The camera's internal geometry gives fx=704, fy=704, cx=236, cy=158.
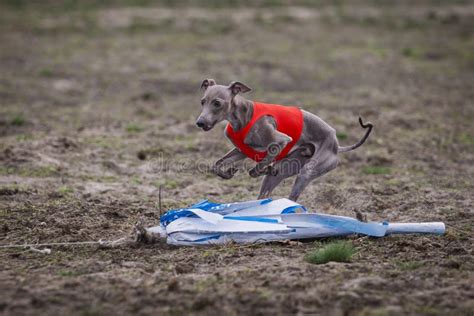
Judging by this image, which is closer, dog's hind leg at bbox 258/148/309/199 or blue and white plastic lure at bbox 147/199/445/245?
blue and white plastic lure at bbox 147/199/445/245

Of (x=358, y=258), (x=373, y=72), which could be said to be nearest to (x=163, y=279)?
(x=358, y=258)

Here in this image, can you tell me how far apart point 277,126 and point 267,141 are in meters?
0.21

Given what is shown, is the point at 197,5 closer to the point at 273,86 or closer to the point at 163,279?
the point at 273,86

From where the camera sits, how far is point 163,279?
5.79 metres

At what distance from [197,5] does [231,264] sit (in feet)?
71.4

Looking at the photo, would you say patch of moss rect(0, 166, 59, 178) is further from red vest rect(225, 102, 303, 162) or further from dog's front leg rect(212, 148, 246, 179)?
red vest rect(225, 102, 303, 162)

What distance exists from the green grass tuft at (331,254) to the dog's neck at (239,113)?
5.33ft

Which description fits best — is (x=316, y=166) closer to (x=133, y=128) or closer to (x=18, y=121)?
(x=133, y=128)

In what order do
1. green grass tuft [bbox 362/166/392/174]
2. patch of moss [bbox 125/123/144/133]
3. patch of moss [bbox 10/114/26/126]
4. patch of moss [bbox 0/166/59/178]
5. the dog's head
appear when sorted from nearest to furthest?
the dog's head < patch of moss [bbox 0/166/59/178] < green grass tuft [bbox 362/166/392/174] < patch of moss [bbox 125/123/144/133] < patch of moss [bbox 10/114/26/126]

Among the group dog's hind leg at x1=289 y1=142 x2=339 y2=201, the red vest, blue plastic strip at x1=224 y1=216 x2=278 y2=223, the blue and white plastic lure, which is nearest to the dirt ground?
the blue and white plastic lure

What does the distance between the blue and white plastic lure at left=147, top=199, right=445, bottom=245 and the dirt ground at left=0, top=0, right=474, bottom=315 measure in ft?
0.38

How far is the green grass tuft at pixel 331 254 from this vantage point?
6.21 meters

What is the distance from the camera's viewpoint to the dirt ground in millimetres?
5570

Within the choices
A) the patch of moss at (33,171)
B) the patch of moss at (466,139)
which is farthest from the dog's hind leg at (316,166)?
the patch of moss at (466,139)
